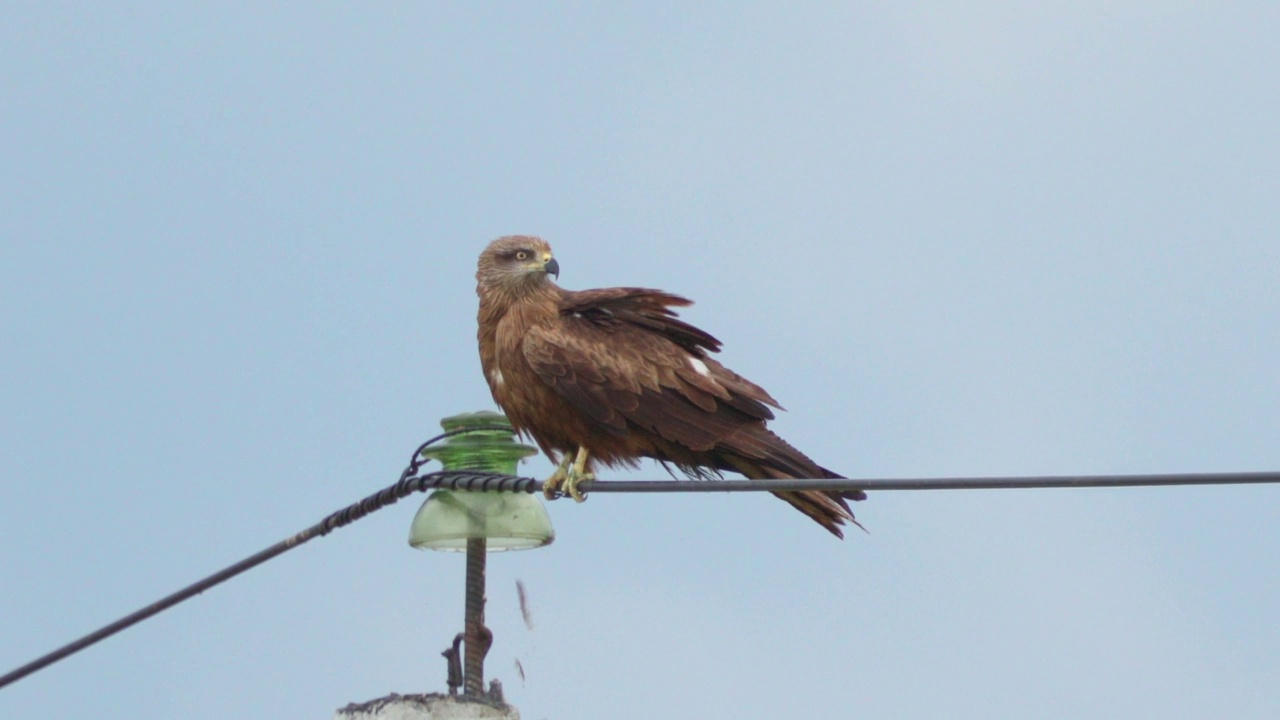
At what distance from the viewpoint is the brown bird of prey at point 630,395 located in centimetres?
706

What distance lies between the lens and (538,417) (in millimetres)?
7270

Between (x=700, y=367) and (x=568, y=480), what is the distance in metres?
0.86

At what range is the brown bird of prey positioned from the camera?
7062 millimetres

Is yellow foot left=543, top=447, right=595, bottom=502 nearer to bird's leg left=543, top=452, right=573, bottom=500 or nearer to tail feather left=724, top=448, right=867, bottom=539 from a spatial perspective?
bird's leg left=543, top=452, right=573, bottom=500

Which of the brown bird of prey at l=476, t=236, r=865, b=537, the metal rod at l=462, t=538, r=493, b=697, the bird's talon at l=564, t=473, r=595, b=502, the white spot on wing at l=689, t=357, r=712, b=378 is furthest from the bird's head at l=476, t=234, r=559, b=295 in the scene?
the metal rod at l=462, t=538, r=493, b=697

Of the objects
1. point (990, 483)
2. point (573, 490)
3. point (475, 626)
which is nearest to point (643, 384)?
point (573, 490)

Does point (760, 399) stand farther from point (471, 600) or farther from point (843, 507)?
point (471, 600)

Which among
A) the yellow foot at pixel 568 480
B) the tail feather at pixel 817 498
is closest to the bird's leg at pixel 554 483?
the yellow foot at pixel 568 480

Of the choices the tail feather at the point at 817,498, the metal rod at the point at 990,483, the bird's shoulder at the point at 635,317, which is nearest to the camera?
the metal rod at the point at 990,483

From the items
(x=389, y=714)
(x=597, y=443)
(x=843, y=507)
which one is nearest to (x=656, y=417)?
(x=597, y=443)

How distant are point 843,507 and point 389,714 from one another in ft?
7.11

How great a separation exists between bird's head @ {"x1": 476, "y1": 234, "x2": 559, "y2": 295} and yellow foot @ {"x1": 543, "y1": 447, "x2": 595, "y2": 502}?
0.94 metres

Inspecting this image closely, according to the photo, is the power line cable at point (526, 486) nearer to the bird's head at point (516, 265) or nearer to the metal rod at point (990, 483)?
the metal rod at point (990, 483)

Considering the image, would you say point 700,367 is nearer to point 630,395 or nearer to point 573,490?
point 630,395
